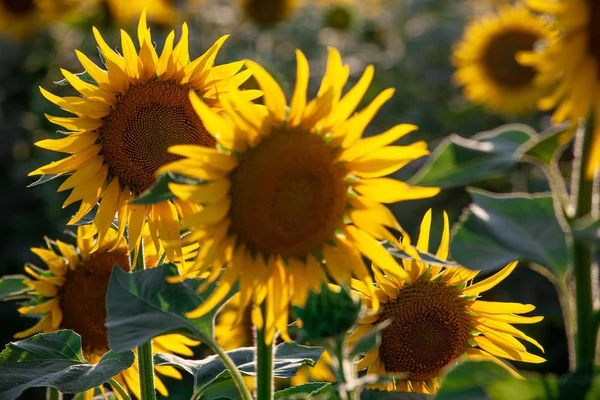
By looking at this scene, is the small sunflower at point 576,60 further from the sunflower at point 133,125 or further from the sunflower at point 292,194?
the sunflower at point 133,125

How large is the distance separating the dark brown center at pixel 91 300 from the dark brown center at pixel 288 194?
1.63ft

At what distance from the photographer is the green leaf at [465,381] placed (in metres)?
0.80

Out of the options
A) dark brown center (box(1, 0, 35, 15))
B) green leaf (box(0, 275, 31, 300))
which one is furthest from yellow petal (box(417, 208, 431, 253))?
dark brown center (box(1, 0, 35, 15))

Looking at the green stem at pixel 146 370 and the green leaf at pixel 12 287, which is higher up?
the green leaf at pixel 12 287

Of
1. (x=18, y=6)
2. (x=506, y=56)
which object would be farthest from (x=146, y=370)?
(x=18, y=6)

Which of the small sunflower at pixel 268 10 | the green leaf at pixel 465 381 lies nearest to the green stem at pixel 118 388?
the green leaf at pixel 465 381

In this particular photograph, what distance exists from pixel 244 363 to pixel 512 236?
0.51 meters

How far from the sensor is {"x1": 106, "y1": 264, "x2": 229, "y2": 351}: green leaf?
0.98 m

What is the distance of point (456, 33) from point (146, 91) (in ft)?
13.9

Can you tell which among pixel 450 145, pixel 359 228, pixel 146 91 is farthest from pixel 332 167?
pixel 146 91

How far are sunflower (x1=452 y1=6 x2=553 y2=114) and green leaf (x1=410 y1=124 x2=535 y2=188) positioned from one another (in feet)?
10.3

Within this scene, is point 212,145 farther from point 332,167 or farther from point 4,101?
point 4,101

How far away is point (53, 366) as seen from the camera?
1195mm

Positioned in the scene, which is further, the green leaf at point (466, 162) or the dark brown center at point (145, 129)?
the dark brown center at point (145, 129)
